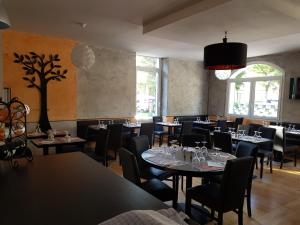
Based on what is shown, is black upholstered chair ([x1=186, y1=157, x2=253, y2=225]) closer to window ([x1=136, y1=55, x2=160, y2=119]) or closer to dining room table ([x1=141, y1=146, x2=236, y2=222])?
dining room table ([x1=141, y1=146, x2=236, y2=222])

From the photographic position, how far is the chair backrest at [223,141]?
450 cm

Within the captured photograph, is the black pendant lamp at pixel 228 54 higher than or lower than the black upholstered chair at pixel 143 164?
higher

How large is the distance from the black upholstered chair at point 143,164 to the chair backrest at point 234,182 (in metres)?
1.00

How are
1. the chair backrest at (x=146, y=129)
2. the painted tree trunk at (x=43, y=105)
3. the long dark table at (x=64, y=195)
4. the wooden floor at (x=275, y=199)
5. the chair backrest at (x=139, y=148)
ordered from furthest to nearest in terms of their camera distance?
the chair backrest at (x=146, y=129) → the painted tree trunk at (x=43, y=105) → the chair backrest at (x=139, y=148) → the wooden floor at (x=275, y=199) → the long dark table at (x=64, y=195)

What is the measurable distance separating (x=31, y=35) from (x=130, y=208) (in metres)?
5.80

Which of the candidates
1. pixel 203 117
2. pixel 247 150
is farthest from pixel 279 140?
pixel 203 117

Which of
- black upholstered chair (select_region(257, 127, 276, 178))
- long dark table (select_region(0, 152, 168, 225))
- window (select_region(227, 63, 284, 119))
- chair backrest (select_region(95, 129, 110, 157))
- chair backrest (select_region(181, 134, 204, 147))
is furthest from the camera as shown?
window (select_region(227, 63, 284, 119))

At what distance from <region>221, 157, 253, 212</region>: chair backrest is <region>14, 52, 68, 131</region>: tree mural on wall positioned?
4.83m

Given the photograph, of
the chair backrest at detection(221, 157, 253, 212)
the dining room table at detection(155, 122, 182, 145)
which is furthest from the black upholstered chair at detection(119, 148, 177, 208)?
the dining room table at detection(155, 122, 182, 145)

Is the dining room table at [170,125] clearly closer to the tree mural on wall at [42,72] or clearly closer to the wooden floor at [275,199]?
the wooden floor at [275,199]

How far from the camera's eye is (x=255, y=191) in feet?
13.1

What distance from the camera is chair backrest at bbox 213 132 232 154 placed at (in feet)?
14.8

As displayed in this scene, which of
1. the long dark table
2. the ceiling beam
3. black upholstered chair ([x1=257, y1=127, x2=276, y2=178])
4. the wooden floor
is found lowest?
the wooden floor

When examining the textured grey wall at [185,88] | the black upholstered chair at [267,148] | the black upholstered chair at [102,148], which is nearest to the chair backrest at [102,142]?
the black upholstered chair at [102,148]
